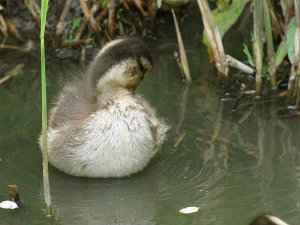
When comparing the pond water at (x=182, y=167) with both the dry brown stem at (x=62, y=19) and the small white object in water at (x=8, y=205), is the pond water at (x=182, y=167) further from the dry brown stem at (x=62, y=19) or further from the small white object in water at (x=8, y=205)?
the dry brown stem at (x=62, y=19)

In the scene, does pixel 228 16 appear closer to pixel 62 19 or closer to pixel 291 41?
pixel 291 41

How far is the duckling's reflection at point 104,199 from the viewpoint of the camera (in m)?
5.03

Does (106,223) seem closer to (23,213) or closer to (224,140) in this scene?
(23,213)

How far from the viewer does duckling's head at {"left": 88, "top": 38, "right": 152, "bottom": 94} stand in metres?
5.49

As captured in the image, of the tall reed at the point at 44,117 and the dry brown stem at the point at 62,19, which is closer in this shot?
the tall reed at the point at 44,117

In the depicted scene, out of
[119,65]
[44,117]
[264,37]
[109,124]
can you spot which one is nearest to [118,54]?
[119,65]

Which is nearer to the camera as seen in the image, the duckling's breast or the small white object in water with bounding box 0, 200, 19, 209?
the small white object in water with bounding box 0, 200, 19, 209

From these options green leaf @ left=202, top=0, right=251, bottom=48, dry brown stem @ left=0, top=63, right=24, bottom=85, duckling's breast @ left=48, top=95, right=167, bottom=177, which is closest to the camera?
duckling's breast @ left=48, top=95, right=167, bottom=177

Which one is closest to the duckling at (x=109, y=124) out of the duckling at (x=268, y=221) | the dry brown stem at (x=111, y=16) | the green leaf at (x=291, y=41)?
the green leaf at (x=291, y=41)

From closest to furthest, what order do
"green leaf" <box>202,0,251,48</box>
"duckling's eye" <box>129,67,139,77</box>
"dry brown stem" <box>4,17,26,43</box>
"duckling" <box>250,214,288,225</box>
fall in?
1. "duckling" <box>250,214,288,225</box>
2. "duckling's eye" <box>129,67,139,77</box>
3. "green leaf" <box>202,0,251,48</box>
4. "dry brown stem" <box>4,17,26,43</box>

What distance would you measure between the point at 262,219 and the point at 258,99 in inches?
103

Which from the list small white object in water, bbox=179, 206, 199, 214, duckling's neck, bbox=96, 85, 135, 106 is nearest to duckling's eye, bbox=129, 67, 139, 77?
duckling's neck, bbox=96, 85, 135, 106

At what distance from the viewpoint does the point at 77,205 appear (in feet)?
17.1

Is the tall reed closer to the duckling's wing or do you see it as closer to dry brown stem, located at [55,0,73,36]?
the duckling's wing
